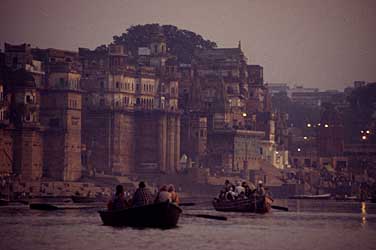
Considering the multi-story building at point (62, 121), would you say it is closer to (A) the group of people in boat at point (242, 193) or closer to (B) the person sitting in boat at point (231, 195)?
(A) the group of people in boat at point (242, 193)

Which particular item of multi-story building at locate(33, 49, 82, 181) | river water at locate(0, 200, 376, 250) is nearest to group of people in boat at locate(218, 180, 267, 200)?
river water at locate(0, 200, 376, 250)

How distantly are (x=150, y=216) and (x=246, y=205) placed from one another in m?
20.5

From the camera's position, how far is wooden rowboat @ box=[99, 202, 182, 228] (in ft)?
235

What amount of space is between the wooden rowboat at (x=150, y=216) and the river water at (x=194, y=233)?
0.44 meters

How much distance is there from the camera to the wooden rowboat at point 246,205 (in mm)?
91812

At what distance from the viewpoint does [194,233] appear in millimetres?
73500

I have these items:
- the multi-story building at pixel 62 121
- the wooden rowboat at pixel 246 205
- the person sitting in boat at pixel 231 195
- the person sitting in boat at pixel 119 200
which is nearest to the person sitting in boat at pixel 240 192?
the person sitting in boat at pixel 231 195

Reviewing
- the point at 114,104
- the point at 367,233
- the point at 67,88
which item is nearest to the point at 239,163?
the point at 114,104

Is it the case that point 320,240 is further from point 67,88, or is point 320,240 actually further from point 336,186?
point 336,186

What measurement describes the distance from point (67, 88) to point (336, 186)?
36.7 m

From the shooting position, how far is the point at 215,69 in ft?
607

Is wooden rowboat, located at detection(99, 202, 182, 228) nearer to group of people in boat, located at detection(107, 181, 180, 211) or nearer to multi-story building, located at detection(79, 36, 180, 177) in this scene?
group of people in boat, located at detection(107, 181, 180, 211)

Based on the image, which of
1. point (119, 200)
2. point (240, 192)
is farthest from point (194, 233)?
point (240, 192)

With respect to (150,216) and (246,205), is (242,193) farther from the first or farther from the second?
(150,216)
